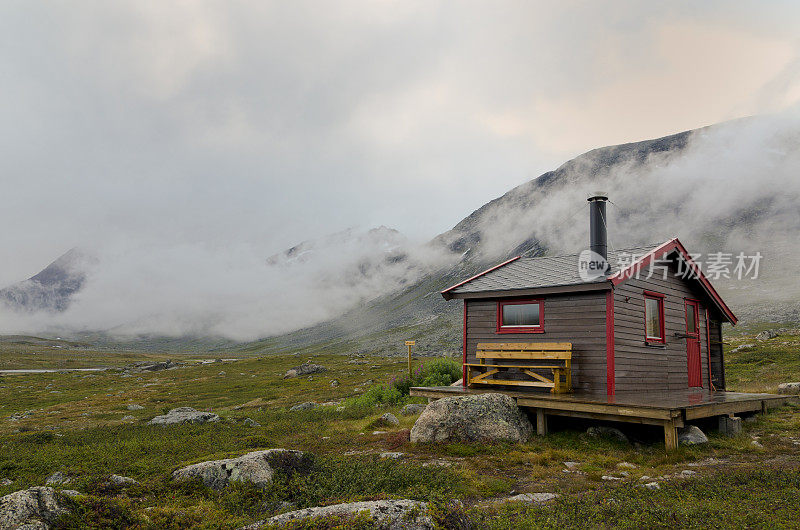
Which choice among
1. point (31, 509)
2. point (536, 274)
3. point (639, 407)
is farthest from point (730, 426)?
point (31, 509)

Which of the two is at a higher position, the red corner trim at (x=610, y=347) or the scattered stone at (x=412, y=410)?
the red corner trim at (x=610, y=347)

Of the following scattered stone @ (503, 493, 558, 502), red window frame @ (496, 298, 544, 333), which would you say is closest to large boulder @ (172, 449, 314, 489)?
scattered stone @ (503, 493, 558, 502)

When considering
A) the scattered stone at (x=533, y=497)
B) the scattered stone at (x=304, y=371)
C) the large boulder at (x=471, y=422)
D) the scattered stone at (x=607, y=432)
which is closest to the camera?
the scattered stone at (x=533, y=497)

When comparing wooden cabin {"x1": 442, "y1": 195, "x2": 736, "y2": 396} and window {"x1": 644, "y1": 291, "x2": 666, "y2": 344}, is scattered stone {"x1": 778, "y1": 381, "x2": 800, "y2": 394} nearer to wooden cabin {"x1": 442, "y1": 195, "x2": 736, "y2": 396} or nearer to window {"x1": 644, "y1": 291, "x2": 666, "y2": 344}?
wooden cabin {"x1": 442, "y1": 195, "x2": 736, "y2": 396}

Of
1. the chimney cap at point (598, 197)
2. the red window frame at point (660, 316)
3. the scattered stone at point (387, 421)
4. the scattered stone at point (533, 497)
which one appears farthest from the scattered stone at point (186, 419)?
the chimney cap at point (598, 197)

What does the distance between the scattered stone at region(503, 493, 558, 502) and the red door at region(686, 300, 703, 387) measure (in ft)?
50.1

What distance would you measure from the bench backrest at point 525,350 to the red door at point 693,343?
7534mm

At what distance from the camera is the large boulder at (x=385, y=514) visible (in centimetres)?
548

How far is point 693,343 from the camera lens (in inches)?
890

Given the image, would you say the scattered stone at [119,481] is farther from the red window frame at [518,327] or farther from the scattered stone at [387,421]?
the red window frame at [518,327]

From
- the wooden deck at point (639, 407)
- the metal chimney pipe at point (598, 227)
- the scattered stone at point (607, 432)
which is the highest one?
the metal chimney pipe at point (598, 227)

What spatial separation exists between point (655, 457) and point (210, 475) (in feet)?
35.5

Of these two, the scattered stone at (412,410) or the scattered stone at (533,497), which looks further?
the scattered stone at (412,410)

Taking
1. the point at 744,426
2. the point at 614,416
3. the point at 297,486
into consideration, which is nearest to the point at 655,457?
the point at 614,416
